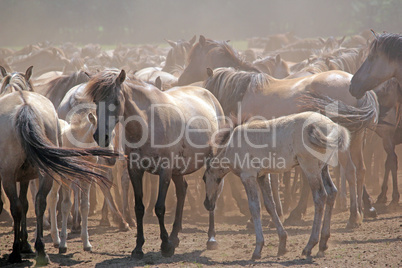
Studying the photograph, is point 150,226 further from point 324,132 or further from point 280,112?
point 324,132

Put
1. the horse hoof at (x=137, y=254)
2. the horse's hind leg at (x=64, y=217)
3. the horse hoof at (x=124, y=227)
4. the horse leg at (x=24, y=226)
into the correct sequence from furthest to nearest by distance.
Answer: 1. the horse hoof at (x=124, y=227)
2. the horse's hind leg at (x=64, y=217)
3. the horse hoof at (x=137, y=254)
4. the horse leg at (x=24, y=226)

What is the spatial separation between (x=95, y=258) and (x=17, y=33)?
46557 millimetres

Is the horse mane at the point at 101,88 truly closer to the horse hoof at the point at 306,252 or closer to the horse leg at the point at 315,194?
the horse leg at the point at 315,194

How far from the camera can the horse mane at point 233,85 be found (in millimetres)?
8359

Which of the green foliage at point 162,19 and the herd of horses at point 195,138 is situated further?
the green foliage at point 162,19

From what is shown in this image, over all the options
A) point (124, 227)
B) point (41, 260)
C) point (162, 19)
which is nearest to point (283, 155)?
point (41, 260)

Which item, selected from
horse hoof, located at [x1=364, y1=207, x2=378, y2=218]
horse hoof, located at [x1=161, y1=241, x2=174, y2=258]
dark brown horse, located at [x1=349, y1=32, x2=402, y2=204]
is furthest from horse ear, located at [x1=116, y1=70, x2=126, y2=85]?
horse hoof, located at [x1=364, y1=207, x2=378, y2=218]

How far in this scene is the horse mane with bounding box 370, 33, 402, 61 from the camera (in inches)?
280

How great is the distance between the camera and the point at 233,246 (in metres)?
6.59

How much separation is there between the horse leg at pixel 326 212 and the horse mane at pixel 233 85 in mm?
2627

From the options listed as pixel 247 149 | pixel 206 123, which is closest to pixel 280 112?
pixel 206 123

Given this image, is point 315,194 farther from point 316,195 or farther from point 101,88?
point 101,88

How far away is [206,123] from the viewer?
23.0ft

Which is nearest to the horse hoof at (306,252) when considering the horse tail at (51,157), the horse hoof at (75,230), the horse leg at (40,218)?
the horse tail at (51,157)
